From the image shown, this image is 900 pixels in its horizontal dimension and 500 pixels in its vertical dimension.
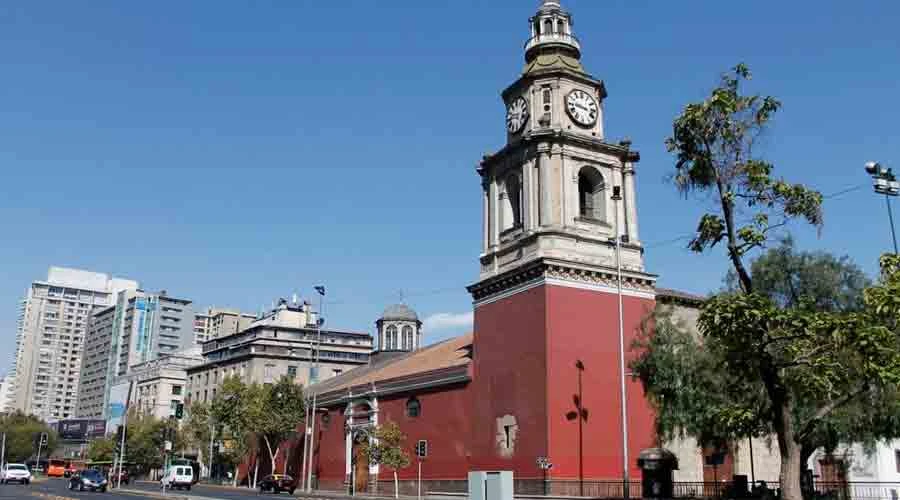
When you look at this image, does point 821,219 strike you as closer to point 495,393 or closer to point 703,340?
point 703,340

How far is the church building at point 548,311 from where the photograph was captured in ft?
125

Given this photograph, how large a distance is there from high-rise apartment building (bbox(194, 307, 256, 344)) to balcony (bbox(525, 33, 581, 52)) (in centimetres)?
9137

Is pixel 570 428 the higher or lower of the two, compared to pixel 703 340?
lower

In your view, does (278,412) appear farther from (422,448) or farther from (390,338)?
(390,338)

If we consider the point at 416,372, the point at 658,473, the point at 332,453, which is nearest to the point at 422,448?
the point at 416,372

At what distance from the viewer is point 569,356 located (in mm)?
38781

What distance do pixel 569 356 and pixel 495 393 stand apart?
4.74 m

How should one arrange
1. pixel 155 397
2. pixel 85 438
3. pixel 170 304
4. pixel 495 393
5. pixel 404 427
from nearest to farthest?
1. pixel 495 393
2. pixel 404 427
3. pixel 155 397
4. pixel 85 438
5. pixel 170 304

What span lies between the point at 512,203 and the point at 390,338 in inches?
1504

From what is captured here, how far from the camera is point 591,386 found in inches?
1537

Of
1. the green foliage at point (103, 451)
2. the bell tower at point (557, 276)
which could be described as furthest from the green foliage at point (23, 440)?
the bell tower at point (557, 276)

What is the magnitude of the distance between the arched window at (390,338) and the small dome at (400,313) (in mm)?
1054

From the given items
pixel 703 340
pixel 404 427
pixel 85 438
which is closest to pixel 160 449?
pixel 404 427

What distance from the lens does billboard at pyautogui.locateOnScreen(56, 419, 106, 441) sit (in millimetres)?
131000
